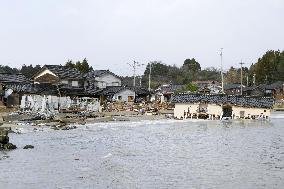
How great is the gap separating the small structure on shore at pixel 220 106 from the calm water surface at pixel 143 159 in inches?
615

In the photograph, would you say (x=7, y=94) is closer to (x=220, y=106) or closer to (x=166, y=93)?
(x=220, y=106)

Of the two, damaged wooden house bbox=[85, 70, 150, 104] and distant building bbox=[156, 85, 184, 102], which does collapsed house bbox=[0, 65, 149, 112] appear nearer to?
damaged wooden house bbox=[85, 70, 150, 104]

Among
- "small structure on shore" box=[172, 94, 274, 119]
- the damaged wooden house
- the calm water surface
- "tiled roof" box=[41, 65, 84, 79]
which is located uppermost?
"tiled roof" box=[41, 65, 84, 79]

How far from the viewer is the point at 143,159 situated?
28797 millimetres

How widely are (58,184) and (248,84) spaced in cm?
10055

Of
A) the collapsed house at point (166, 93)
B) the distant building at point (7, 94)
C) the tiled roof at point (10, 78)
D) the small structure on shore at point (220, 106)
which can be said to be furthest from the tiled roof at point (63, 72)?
the collapsed house at point (166, 93)

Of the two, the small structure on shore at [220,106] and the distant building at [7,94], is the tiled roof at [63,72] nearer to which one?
the distant building at [7,94]

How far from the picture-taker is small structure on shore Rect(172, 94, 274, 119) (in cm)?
6178

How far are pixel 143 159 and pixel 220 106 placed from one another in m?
35.4

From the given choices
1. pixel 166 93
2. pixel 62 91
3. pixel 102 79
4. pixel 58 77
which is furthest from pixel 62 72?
pixel 166 93

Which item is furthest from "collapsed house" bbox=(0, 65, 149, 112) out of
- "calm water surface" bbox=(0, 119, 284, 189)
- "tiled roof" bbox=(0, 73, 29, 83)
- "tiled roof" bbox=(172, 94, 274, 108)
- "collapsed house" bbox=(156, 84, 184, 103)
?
"calm water surface" bbox=(0, 119, 284, 189)

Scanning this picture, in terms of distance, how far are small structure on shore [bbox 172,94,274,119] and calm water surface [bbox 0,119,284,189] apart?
1563 centimetres

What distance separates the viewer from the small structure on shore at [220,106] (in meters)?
61.8

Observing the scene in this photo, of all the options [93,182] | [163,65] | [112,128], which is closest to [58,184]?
[93,182]
